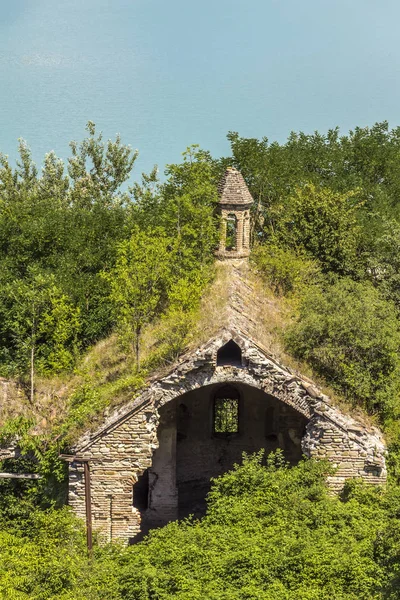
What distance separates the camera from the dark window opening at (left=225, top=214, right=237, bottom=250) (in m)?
28.0

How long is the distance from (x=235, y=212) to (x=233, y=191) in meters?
0.64

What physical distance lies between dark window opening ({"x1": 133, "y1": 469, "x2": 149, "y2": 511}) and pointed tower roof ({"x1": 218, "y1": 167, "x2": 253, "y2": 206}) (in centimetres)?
844

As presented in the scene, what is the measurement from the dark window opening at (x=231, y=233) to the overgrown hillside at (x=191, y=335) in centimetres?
49

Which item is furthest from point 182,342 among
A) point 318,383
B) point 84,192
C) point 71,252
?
point 84,192

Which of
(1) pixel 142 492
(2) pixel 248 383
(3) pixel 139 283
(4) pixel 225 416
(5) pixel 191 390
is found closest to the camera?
(2) pixel 248 383

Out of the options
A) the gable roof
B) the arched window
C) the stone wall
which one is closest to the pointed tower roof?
the arched window

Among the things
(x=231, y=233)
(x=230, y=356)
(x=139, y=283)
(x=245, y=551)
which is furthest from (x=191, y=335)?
(x=231, y=233)

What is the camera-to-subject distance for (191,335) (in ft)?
74.3

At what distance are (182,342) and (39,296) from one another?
4993 mm

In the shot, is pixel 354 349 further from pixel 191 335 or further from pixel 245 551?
pixel 245 551

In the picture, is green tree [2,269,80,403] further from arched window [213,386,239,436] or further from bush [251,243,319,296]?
bush [251,243,319,296]

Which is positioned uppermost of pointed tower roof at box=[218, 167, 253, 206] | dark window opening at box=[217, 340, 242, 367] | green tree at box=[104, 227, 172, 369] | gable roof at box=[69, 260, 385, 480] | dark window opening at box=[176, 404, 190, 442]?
pointed tower roof at box=[218, 167, 253, 206]

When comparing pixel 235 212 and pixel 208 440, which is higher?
pixel 235 212

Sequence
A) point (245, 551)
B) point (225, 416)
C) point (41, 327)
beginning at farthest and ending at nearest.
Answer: point (225, 416) → point (41, 327) → point (245, 551)
